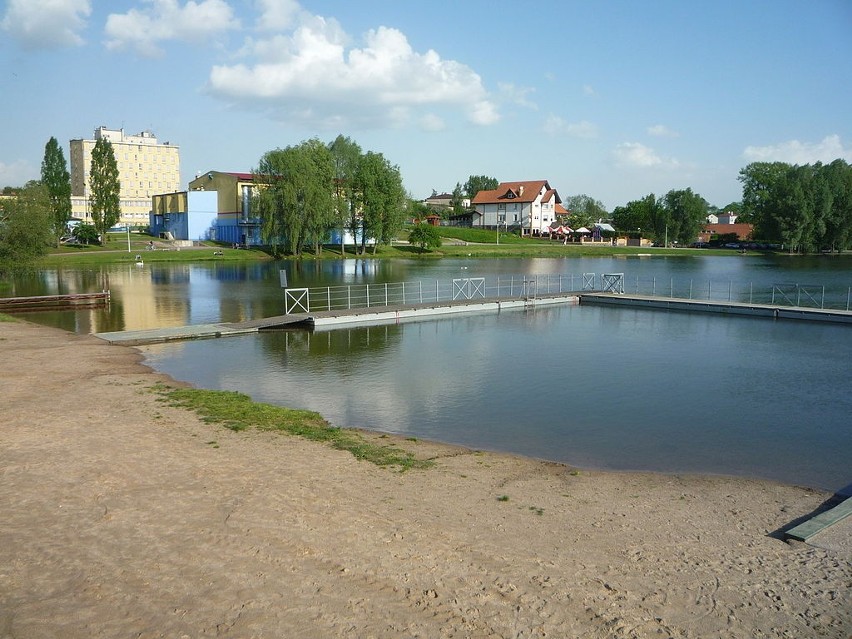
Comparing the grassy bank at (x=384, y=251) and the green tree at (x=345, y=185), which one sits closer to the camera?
the grassy bank at (x=384, y=251)

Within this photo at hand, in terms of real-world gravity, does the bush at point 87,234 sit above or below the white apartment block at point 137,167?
below

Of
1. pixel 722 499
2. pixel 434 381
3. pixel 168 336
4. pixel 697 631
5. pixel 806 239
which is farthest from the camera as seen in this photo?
pixel 806 239

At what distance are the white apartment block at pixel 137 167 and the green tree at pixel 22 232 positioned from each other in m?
97.6

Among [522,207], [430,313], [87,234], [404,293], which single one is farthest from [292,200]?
[522,207]

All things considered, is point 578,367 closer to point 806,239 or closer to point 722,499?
point 722,499

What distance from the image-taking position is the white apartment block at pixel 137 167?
453ft

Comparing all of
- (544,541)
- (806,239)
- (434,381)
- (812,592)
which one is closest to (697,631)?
(812,592)

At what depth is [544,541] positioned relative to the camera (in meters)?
7.62

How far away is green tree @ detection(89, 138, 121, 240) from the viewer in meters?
73.8

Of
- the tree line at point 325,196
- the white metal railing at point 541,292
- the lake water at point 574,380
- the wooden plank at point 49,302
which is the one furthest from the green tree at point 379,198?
the wooden plank at point 49,302

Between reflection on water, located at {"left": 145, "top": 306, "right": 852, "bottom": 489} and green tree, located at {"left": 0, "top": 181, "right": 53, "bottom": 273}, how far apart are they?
2369 cm

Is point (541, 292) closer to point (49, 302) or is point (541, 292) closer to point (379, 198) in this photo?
point (49, 302)

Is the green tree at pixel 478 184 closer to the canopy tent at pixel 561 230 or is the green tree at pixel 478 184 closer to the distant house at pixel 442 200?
the distant house at pixel 442 200

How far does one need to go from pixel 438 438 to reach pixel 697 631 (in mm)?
7314
